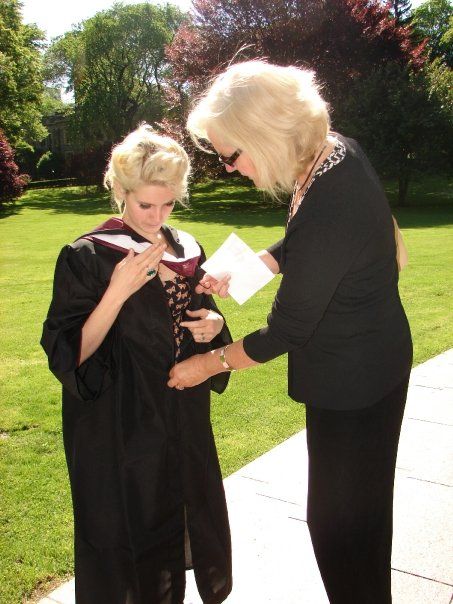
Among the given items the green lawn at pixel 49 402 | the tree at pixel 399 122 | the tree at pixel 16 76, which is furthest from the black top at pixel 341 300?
the tree at pixel 16 76

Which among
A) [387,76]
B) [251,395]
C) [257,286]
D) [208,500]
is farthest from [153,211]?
[387,76]

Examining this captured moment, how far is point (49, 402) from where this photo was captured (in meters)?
5.18

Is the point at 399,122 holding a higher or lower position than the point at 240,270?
higher

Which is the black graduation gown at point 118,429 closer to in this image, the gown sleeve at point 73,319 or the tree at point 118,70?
the gown sleeve at point 73,319

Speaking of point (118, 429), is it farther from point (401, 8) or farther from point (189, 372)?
point (401, 8)

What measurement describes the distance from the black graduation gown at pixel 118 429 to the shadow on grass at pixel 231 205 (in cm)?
1264

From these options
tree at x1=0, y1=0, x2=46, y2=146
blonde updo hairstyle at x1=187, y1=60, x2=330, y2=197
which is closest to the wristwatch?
blonde updo hairstyle at x1=187, y1=60, x2=330, y2=197

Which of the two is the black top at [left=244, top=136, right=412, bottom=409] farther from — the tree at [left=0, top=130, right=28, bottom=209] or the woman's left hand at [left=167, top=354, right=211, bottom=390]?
the tree at [left=0, top=130, right=28, bottom=209]

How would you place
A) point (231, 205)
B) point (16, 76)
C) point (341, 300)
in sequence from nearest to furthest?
point (341, 300) < point (231, 205) < point (16, 76)

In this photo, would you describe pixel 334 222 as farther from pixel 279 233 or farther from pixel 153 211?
pixel 279 233

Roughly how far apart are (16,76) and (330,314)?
1472 inches

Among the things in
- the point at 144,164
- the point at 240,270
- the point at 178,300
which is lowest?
the point at 178,300

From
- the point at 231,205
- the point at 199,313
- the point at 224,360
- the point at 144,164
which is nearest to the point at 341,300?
the point at 224,360

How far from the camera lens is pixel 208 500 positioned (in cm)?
250
